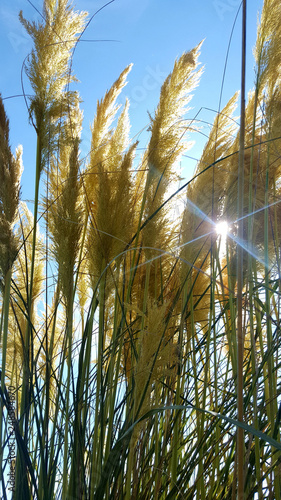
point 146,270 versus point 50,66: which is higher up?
point 50,66

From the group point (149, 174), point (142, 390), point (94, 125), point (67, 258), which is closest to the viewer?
point (142, 390)

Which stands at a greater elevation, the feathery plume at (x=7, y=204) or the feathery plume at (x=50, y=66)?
the feathery plume at (x=50, y=66)

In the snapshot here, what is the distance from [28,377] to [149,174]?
898mm

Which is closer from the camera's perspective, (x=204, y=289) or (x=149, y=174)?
(x=149, y=174)

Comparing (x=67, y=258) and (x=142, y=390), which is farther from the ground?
(x=67, y=258)

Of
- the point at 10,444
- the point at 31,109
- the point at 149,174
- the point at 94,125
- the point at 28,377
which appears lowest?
the point at 10,444

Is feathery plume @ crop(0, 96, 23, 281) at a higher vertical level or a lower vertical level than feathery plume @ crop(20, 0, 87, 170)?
lower

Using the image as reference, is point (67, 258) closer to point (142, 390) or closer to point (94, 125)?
point (142, 390)

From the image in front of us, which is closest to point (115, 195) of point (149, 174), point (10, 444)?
point (149, 174)

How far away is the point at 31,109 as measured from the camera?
1.89m

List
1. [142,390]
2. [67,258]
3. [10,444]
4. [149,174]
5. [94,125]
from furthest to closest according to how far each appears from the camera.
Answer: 1. [94,125]
2. [10,444]
3. [149,174]
4. [67,258]
5. [142,390]

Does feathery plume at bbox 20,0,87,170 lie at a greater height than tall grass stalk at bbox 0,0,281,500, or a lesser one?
greater

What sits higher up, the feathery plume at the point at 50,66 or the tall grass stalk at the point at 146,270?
the feathery plume at the point at 50,66

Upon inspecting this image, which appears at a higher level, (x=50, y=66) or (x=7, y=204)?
(x=50, y=66)
